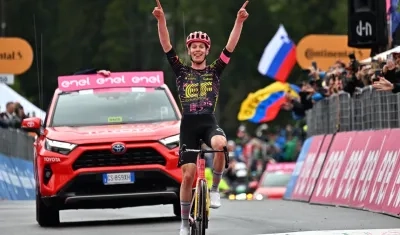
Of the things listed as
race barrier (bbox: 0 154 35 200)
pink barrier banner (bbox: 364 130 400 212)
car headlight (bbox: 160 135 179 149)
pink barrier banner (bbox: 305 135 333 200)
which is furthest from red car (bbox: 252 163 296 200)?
car headlight (bbox: 160 135 179 149)

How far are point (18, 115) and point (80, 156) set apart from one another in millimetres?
13984

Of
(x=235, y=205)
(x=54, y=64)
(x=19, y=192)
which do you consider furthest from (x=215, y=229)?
(x=54, y=64)

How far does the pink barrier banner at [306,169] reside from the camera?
26.4m

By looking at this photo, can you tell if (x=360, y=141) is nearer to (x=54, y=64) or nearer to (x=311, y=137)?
(x=311, y=137)

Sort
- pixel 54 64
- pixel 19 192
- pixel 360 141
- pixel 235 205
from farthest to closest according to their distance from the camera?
1. pixel 54 64
2. pixel 19 192
3. pixel 235 205
4. pixel 360 141

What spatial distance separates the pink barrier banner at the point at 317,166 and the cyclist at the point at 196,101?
Answer: 9.99m

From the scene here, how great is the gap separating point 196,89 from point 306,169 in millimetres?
11860

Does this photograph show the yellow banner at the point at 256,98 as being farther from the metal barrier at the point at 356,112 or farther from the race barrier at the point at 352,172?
the race barrier at the point at 352,172

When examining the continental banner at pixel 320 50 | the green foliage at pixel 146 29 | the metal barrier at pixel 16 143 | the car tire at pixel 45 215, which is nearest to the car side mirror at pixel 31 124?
the car tire at pixel 45 215

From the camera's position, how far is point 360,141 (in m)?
22.6

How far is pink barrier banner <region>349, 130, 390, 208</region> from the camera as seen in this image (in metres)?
21.0

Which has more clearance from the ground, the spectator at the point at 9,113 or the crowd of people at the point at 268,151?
the spectator at the point at 9,113

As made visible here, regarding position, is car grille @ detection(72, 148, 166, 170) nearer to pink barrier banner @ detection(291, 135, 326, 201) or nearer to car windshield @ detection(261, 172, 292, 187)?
pink barrier banner @ detection(291, 135, 326, 201)

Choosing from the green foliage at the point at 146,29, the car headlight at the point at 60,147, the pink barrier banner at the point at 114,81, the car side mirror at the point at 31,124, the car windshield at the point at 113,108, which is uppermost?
the green foliage at the point at 146,29
